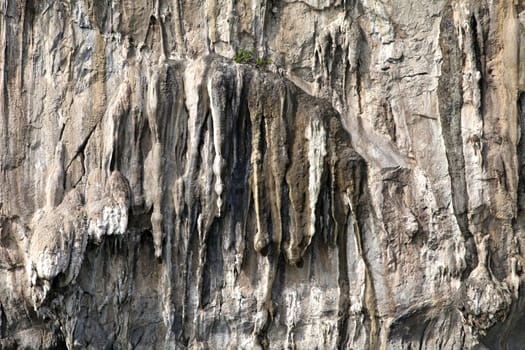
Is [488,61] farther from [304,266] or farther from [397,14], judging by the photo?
[304,266]

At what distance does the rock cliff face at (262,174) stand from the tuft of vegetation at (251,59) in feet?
0.18

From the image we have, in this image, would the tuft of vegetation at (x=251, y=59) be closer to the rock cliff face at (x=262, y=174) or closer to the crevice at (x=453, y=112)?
the rock cliff face at (x=262, y=174)

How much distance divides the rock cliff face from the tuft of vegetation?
5cm

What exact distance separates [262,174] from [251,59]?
1.31 meters

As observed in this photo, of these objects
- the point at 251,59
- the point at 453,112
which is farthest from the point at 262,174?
the point at 453,112

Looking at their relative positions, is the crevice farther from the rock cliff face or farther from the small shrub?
the small shrub

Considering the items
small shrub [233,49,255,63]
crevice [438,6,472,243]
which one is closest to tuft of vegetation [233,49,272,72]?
small shrub [233,49,255,63]

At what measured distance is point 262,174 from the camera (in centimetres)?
1012

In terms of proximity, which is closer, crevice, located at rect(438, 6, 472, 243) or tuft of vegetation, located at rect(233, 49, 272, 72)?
crevice, located at rect(438, 6, 472, 243)

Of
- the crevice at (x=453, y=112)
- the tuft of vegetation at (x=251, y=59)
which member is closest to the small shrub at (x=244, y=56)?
the tuft of vegetation at (x=251, y=59)

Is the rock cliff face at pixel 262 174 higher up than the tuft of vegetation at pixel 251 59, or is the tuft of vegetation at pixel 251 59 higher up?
the tuft of vegetation at pixel 251 59

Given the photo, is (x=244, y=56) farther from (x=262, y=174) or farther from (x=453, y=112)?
(x=453, y=112)

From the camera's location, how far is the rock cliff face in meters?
9.95

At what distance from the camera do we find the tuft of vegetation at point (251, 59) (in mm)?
10391
